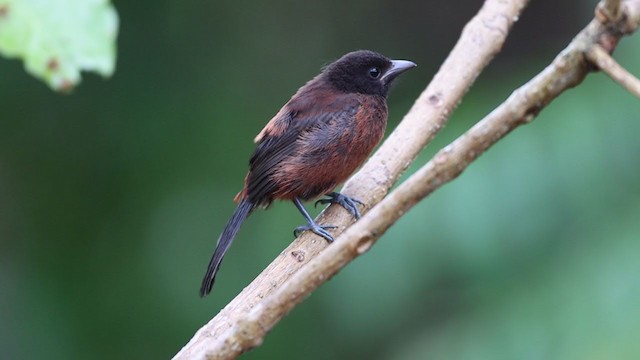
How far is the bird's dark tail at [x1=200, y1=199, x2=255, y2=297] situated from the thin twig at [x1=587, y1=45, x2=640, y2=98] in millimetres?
→ 2122

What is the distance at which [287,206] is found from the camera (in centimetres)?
532

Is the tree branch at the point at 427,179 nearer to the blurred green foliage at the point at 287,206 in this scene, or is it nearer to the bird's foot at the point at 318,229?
the bird's foot at the point at 318,229

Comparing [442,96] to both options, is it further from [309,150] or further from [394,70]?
[394,70]

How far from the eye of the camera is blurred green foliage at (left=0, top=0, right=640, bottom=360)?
4.44 m

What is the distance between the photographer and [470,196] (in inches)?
179

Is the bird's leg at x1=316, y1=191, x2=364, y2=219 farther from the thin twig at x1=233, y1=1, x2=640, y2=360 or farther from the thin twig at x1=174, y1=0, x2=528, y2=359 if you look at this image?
the thin twig at x1=233, y1=1, x2=640, y2=360

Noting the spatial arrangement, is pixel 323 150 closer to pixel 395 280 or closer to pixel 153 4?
pixel 395 280

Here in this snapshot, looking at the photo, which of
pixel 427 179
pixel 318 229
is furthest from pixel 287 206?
pixel 427 179

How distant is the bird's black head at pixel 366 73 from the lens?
14.1 feet

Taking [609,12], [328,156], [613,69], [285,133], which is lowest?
[613,69]

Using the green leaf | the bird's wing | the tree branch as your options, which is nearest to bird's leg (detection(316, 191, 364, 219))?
the bird's wing

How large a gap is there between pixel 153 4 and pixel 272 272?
4.16 meters

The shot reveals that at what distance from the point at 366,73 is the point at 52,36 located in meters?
3.45

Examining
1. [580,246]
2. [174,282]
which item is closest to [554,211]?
[580,246]
